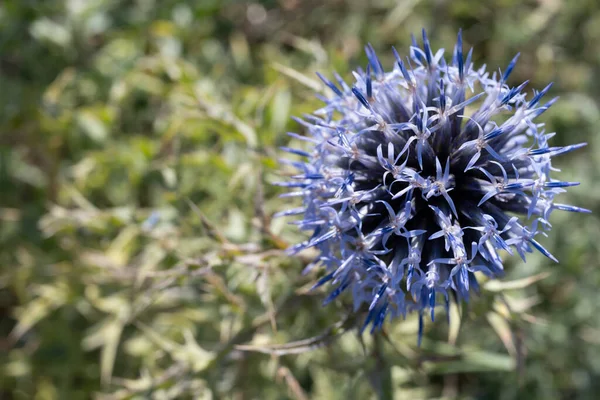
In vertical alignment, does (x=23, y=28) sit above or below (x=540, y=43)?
below

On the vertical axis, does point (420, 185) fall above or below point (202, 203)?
below

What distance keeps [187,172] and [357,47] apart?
3.75 feet

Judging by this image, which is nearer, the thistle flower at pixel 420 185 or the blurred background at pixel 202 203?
the thistle flower at pixel 420 185

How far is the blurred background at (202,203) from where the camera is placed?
2.19 meters

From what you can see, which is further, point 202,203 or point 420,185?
point 202,203

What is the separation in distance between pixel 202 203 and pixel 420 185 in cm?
143

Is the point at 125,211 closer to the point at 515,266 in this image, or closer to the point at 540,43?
the point at 515,266

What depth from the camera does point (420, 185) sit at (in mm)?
1546

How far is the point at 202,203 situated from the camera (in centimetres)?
274

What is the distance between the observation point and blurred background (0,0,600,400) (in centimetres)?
219

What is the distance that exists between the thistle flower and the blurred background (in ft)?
1.03

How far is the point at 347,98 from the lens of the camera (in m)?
1.77

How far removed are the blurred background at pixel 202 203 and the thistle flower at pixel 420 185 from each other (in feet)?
1.03

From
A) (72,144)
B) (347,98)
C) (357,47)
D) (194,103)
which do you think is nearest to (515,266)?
(357,47)
